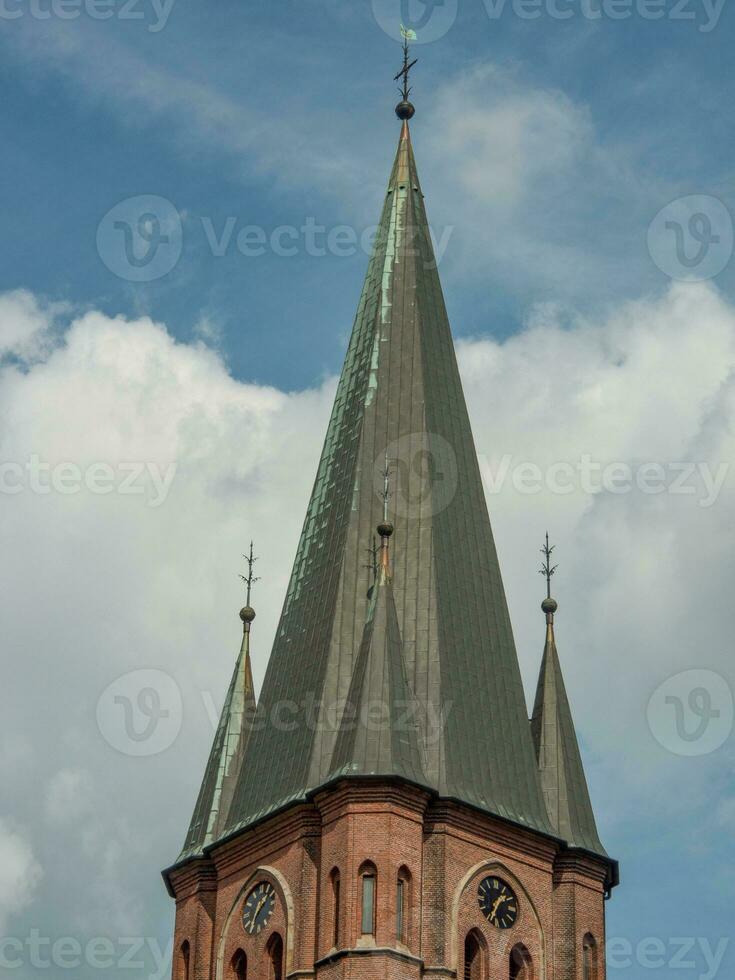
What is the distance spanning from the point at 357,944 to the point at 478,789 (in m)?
6.07

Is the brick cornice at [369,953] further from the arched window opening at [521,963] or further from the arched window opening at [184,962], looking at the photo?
the arched window opening at [184,962]

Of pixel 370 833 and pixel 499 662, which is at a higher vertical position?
pixel 499 662

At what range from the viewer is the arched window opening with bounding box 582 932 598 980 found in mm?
73000

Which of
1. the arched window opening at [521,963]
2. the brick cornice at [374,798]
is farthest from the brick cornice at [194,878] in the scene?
the arched window opening at [521,963]

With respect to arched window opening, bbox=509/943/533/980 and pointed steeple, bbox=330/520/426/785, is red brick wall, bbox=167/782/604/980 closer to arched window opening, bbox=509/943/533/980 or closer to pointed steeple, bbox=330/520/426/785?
arched window opening, bbox=509/943/533/980

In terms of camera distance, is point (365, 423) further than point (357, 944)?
Yes

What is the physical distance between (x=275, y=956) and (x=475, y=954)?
4.86m

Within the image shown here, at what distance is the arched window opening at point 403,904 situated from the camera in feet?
228

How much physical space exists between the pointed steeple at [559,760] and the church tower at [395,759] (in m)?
0.06

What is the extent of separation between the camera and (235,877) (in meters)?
74.0

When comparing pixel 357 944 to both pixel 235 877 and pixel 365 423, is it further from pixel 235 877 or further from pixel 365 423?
pixel 365 423

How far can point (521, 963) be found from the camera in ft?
236

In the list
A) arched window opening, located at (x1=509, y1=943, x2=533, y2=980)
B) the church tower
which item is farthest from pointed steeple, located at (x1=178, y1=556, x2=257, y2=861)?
arched window opening, located at (x1=509, y1=943, x2=533, y2=980)

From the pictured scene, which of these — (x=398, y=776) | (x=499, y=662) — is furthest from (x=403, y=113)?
(x=398, y=776)
